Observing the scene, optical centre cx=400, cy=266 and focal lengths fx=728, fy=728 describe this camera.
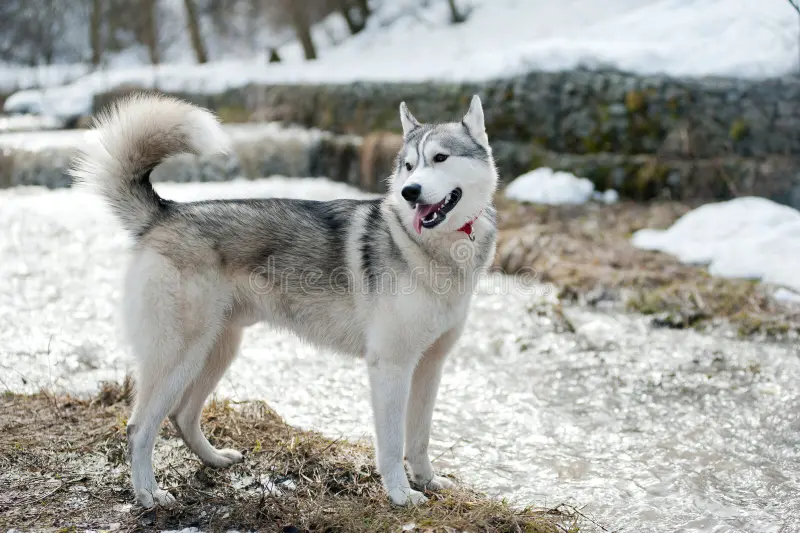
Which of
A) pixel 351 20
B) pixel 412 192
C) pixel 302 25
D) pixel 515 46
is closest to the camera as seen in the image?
Answer: pixel 412 192

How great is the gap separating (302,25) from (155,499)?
58.7 ft

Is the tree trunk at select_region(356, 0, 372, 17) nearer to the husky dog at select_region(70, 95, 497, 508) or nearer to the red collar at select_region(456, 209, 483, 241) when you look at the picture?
the husky dog at select_region(70, 95, 497, 508)

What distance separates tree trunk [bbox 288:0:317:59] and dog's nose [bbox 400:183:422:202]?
57.0 ft

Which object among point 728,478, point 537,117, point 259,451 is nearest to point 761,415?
point 728,478

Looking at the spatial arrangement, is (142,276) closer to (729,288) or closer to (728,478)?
(728,478)

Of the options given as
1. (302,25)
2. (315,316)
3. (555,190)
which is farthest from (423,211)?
(302,25)

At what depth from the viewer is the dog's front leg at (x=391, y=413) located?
10.0 feet

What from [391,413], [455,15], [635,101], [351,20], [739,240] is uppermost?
[455,15]

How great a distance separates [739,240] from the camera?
22.9 feet

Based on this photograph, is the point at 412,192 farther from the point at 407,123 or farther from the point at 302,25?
the point at 302,25

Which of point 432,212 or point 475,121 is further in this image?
point 475,121

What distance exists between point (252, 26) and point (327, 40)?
8.03m

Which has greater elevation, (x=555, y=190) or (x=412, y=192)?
(x=412, y=192)

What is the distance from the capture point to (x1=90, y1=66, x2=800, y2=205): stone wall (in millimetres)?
8742
